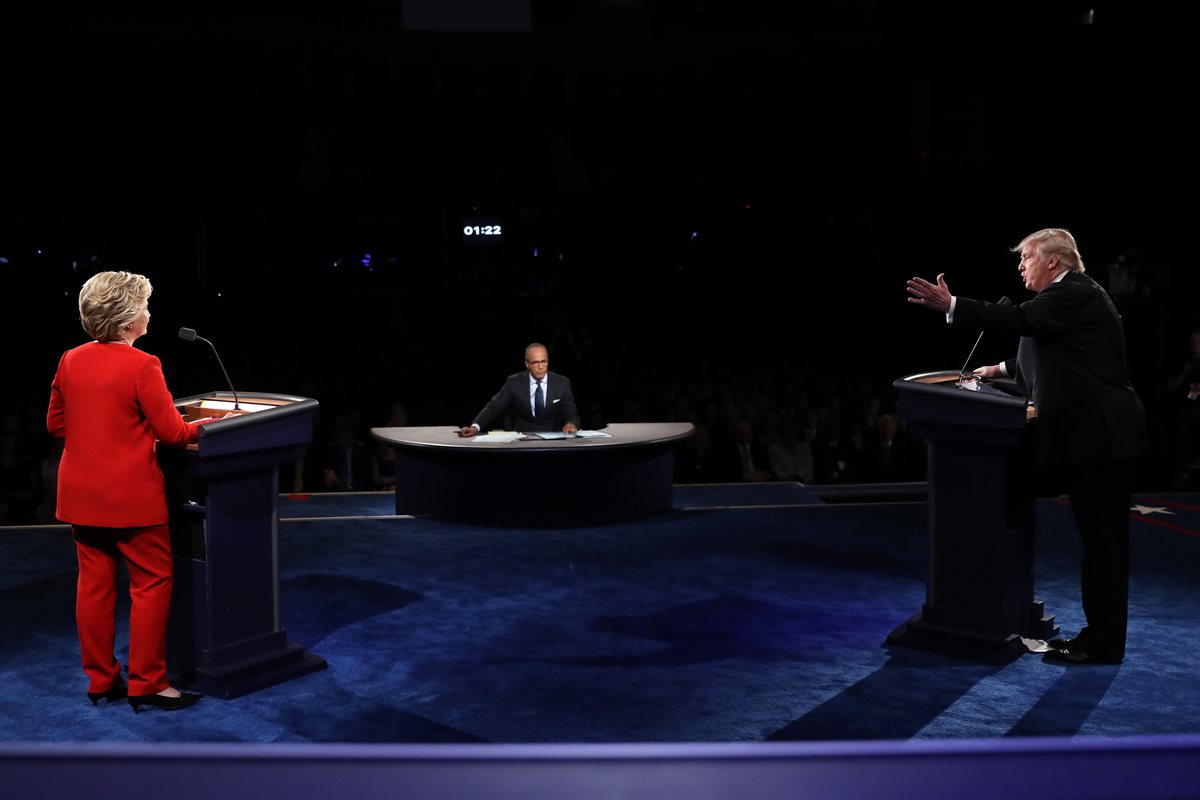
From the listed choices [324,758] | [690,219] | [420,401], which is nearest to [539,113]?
[690,219]

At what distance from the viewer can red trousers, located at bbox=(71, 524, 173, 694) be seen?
2.89 meters

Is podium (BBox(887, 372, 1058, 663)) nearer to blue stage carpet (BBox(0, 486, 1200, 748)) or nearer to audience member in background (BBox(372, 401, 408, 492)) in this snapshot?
blue stage carpet (BBox(0, 486, 1200, 748))

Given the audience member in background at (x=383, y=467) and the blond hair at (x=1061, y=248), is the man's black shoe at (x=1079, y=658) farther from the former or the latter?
the audience member in background at (x=383, y=467)

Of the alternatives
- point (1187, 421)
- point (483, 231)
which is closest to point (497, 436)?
point (1187, 421)

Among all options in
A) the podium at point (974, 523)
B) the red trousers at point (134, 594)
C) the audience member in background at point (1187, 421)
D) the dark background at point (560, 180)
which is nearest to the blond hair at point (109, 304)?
the red trousers at point (134, 594)

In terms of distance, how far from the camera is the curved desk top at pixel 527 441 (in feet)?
17.4

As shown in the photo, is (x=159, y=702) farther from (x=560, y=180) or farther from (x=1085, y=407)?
(x=560, y=180)

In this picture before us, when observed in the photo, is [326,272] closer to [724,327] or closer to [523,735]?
[724,327]

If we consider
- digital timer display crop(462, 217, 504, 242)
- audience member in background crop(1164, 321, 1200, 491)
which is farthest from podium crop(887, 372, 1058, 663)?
digital timer display crop(462, 217, 504, 242)

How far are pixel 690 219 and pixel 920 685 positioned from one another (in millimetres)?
10527

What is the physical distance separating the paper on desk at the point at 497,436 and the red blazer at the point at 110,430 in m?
2.61

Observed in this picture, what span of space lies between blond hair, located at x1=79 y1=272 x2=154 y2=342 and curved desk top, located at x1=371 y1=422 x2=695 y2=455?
2.53m

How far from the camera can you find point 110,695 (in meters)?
3.00

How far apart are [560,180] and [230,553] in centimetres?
995
